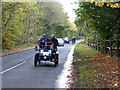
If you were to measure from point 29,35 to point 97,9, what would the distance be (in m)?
30.3

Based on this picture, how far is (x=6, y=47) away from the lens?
1122 inches

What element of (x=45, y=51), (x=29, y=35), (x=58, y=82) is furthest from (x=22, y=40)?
(x=58, y=82)

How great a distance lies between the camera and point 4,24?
2695 centimetres

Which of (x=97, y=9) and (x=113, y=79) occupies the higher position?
(x=97, y=9)

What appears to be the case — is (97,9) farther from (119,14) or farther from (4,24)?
(4,24)

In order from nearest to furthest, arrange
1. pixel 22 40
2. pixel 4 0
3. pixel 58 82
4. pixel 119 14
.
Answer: pixel 58 82, pixel 119 14, pixel 4 0, pixel 22 40

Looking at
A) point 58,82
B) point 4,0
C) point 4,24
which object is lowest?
point 58,82

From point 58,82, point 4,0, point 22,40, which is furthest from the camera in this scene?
point 22,40

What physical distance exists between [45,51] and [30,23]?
2854cm

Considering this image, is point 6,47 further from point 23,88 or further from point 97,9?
point 23,88

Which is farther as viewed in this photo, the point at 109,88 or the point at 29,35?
the point at 29,35

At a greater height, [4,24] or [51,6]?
[51,6]

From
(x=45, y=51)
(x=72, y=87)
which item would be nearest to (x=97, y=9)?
(x=45, y=51)

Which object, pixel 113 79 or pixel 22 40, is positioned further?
pixel 22 40
